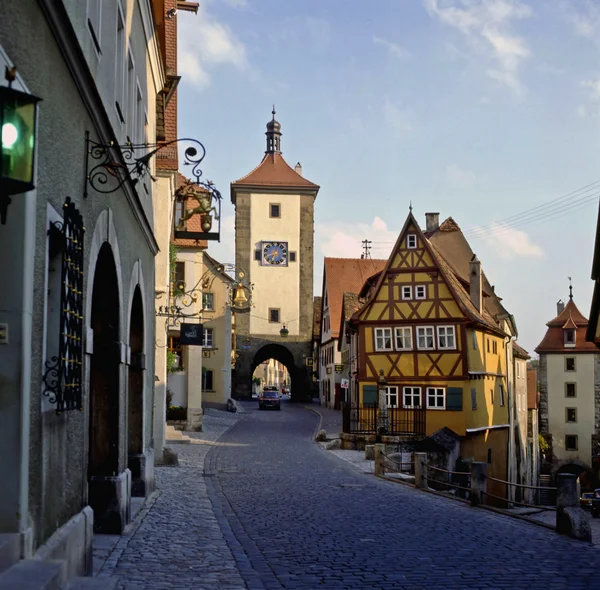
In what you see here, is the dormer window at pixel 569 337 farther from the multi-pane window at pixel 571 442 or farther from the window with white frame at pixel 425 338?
the window with white frame at pixel 425 338

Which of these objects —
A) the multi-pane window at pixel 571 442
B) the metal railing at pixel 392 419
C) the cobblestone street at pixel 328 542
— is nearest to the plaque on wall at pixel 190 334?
the cobblestone street at pixel 328 542

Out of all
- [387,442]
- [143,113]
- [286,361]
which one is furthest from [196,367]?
[286,361]

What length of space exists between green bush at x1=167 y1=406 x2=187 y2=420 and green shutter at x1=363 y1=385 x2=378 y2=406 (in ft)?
23.9

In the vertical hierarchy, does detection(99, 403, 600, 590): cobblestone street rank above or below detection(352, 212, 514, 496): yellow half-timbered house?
below

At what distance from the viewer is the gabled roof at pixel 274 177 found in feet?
232

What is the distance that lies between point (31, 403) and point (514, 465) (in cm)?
4156

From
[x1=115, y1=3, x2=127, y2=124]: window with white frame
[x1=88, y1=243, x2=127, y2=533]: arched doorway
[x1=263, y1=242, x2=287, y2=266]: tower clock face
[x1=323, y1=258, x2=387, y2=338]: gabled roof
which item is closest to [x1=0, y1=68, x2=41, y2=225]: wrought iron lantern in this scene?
[x1=88, y1=243, x2=127, y2=533]: arched doorway

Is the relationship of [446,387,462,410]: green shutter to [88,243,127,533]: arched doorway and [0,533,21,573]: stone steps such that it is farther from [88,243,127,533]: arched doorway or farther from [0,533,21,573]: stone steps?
[0,533,21,573]: stone steps

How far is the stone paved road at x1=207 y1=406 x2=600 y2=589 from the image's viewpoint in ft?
28.6

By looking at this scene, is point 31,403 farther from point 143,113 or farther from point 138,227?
point 143,113

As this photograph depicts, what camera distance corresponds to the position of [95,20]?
882 centimetres

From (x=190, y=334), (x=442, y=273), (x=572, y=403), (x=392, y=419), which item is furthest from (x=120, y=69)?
(x=572, y=403)

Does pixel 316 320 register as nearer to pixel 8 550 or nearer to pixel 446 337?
pixel 446 337

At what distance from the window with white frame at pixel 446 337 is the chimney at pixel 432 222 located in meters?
17.7
